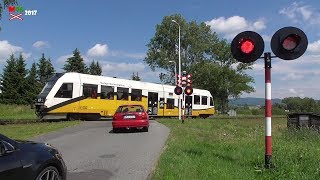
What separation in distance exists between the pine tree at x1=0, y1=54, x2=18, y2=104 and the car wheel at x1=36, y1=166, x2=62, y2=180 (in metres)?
64.8

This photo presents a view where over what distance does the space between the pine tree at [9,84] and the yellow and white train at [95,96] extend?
35.6m

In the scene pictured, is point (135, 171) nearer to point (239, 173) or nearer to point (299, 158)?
point (239, 173)

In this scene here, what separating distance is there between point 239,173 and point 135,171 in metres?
2.34

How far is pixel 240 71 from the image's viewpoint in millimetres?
82062

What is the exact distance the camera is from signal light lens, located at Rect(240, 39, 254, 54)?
31.9 feet

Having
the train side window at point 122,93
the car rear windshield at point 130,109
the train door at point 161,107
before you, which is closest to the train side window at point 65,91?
the train side window at point 122,93

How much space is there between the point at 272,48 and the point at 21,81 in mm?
64858

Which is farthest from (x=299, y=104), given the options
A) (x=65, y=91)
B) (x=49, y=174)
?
(x=49, y=174)

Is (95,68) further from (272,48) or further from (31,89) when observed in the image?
(272,48)

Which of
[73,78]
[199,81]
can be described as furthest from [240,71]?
[73,78]

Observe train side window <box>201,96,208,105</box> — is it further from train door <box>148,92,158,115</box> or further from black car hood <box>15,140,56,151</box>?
black car hood <box>15,140,56,151</box>

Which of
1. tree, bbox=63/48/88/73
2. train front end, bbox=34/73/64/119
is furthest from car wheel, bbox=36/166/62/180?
tree, bbox=63/48/88/73

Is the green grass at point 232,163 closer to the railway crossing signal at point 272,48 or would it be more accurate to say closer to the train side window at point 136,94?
the railway crossing signal at point 272,48

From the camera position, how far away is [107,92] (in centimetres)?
3409
